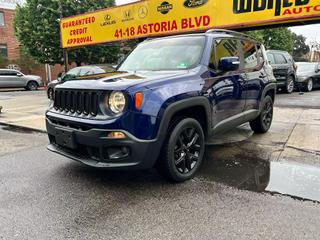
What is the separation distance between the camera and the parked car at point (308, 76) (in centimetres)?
1479

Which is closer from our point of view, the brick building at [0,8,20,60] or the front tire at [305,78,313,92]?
the front tire at [305,78,313,92]

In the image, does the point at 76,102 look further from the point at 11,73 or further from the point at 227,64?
the point at 11,73

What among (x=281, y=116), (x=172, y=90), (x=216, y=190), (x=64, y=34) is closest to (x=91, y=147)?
(x=172, y=90)

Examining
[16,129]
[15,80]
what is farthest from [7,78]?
[16,129]

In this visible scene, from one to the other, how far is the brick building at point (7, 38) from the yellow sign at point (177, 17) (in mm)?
17169

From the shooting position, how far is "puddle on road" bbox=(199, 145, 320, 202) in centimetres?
384

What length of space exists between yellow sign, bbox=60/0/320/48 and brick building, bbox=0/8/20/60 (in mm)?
17169

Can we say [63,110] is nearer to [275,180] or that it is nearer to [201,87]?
[201,87]

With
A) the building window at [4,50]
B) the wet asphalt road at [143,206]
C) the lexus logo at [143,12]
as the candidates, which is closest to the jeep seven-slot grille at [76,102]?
the wet asphalt road at [143,206]

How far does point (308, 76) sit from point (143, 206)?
45.2 ft

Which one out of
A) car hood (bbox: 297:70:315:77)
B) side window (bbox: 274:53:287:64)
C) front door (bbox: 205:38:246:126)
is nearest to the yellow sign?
side window (bbox: 274:53:287:64)

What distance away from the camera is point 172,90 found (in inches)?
149

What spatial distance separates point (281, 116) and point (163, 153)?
18.7 ft

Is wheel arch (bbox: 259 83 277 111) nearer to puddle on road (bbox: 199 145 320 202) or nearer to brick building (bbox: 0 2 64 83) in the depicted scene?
puddle on road (bbox: 199 145 320 202)
